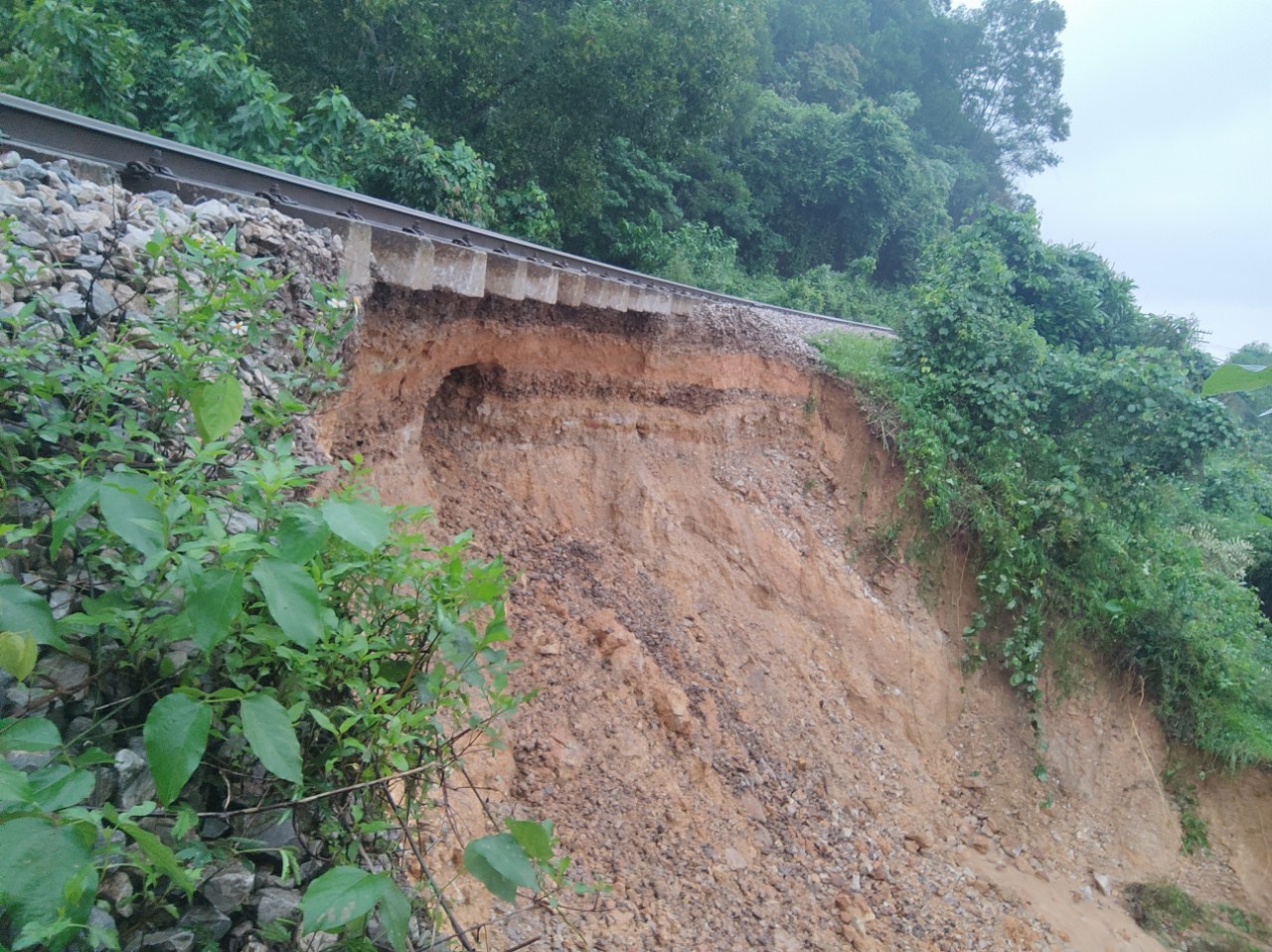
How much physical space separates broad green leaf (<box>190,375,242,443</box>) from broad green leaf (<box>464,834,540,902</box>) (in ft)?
3.46

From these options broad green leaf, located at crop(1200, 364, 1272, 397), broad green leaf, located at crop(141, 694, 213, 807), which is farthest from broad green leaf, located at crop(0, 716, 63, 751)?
broad green leaf, located at crop(1200, 364, 1272, 397)

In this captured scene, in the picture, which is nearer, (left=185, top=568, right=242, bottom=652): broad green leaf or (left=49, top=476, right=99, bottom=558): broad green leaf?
(left=185, top=568, right=242, bottom=652): broad green leaf

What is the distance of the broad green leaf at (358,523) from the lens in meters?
1.62

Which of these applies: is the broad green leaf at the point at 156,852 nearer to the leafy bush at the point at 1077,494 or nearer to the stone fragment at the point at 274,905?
the stone fragment at the point at 274,905

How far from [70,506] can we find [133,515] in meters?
0.12

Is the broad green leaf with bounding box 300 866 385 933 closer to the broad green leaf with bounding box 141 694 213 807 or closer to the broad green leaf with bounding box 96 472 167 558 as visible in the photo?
the broad green leaf with bounding box 141 694 213 807

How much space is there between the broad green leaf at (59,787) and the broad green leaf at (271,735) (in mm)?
247

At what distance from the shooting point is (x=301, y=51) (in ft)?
37.2

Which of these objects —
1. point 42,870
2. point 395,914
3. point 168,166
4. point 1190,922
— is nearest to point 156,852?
point 42,870

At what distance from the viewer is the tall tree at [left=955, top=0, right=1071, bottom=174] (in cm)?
3062

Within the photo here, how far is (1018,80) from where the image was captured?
31.4 meters

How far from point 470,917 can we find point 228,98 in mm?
7481

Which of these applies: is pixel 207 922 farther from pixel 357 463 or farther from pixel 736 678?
pixel 736 678

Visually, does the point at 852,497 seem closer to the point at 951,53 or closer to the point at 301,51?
the point at 301,51
